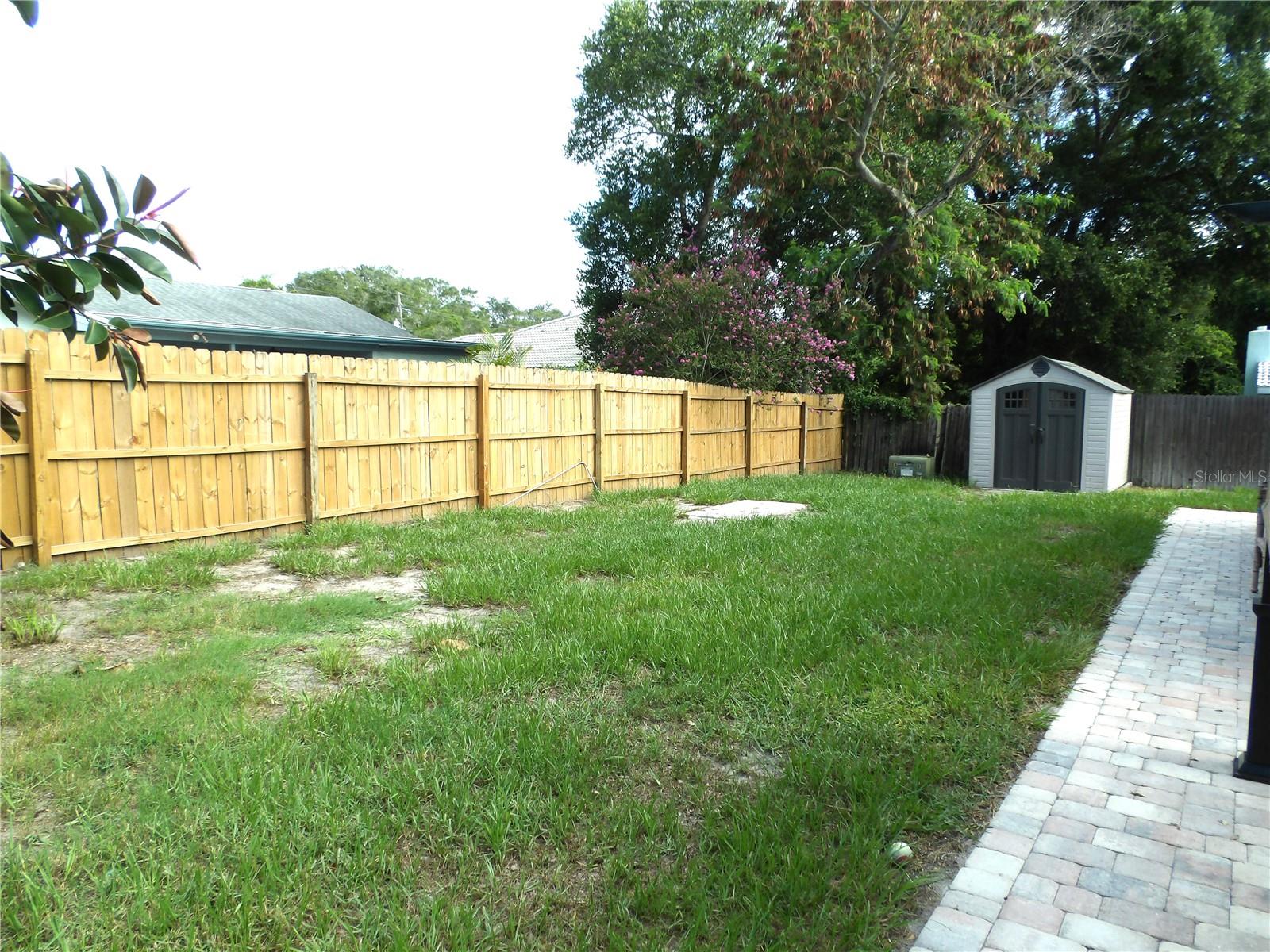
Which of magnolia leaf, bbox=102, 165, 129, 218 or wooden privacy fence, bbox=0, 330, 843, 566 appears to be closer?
magnolia leaf, bbox=102, 165, 129, 218

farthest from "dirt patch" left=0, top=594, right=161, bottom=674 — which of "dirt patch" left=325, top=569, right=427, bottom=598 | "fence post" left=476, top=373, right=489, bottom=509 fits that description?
"fence post" left=476, top=373, right=489, bottom=509

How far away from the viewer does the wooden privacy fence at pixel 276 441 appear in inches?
220

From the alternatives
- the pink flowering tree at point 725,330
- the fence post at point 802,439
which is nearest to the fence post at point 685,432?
the pink flowering tree at point 725,330

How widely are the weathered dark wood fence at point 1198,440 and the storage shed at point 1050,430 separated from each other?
0.41 m

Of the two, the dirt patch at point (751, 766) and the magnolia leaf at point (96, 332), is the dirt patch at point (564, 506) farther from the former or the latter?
the magnolia leaf at point (96, 332)

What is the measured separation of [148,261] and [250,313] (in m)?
16.5

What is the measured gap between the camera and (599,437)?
35.5ft

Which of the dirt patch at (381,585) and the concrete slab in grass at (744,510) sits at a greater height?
the concrete slab in grass at (744,510)

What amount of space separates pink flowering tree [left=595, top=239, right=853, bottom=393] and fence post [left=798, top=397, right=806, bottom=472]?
1.61 feet

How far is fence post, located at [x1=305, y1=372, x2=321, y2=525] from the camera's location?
722 centimetres

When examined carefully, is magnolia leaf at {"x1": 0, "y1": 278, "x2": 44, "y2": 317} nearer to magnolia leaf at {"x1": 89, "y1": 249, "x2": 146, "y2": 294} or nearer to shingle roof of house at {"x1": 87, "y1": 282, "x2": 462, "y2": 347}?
magnolia leaf at {"x1": 89, "y1": 249, "x2": 146, "y2": 294}

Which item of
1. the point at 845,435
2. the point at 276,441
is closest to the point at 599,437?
the point at 276,441

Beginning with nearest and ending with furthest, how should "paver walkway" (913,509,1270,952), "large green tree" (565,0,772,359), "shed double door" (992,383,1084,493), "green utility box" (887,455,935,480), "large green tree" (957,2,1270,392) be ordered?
"paver walkway" (913,509,1270,952) → "shed double door" (992,383,1084,493) → "green utility box" (887,455,935,480) → "large green tree" (957,2,1270,392) → "large green tree" (565,0,772,359)

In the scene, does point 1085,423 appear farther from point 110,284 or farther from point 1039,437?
point 110,284
